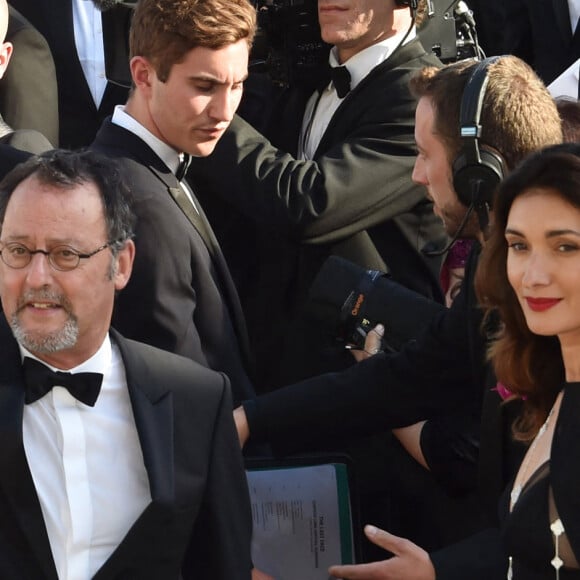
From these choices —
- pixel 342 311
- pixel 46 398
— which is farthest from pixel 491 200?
pixel 46 398

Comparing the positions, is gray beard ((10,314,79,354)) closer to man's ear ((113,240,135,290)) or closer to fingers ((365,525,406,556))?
man's ear ((113,240,135,290))

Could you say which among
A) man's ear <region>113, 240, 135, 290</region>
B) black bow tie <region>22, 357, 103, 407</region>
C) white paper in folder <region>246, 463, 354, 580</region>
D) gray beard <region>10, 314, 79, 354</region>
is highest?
man's ear <region>113, 240, 135, 290</region>

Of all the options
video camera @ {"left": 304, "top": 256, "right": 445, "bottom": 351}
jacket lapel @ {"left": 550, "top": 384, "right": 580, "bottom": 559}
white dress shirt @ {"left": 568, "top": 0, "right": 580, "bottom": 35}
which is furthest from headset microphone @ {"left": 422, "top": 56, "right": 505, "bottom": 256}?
white dress shirt @ {"left": 568, "top": 0, "right": 580, "bottom": 35}

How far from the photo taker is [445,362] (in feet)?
12.1

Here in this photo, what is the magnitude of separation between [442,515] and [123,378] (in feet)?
4.05

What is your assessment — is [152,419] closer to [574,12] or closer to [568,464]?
[568,464]

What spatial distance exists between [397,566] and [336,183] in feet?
4.49

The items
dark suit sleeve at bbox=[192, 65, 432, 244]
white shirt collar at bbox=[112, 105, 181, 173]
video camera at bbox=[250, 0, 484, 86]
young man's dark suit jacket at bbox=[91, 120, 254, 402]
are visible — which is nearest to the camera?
young man's dark suit jacket at bbox=[91, 120, 254, 402]

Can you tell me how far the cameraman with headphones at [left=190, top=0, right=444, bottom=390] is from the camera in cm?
423

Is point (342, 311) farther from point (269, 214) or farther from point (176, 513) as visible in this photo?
point (176, 513)

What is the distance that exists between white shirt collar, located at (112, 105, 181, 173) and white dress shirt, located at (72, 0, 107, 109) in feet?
5.01

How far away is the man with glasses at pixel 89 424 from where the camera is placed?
294cm

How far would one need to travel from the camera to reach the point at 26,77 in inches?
199

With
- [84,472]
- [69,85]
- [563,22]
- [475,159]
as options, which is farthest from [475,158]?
[563,22]
